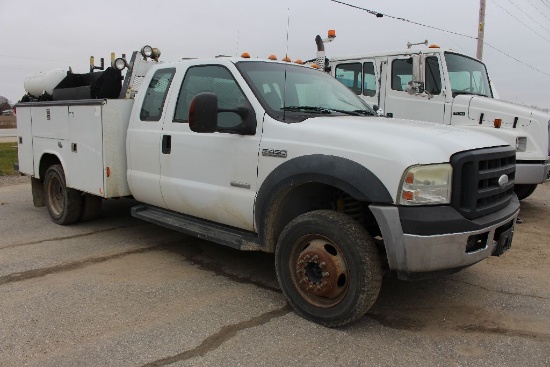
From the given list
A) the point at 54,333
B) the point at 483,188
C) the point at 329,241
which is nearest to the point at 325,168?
the point at 329,241

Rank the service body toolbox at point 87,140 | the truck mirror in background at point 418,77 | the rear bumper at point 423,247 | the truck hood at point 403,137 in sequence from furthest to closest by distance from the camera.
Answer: the truck mirror in background at point 418,77 → the service body toolbox at point 87,140 → the truck hood at point 403,137 → the rear bumper at point 423,247

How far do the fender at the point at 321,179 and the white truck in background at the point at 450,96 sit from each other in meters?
4.47

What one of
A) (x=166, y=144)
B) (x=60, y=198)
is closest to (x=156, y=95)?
(x=166, y=144)

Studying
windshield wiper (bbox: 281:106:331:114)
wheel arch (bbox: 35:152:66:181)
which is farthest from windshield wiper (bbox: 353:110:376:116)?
wheel arch (bbox: 35:152:66:181)

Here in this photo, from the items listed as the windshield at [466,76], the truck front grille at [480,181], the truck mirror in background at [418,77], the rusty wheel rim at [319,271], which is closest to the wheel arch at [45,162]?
the rusty wheel rim at [319,271]

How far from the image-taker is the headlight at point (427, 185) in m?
3.20

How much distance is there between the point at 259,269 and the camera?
4914 mm

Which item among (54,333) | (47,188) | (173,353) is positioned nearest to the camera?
(173,353)

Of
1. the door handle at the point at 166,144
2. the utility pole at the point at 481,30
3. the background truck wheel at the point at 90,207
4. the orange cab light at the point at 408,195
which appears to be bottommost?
the background truck wheel at the point at 90,207

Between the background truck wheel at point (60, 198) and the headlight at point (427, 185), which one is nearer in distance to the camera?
the headlight at point (427, 185)

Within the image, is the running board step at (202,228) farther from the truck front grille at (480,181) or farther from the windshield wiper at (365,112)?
the truck front grille at (480,181)

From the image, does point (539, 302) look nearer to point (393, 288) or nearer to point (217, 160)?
point (393, 288)

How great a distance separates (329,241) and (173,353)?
1.31 m

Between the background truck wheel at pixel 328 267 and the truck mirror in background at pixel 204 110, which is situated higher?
the truck mirror in background at pixel 204 110
